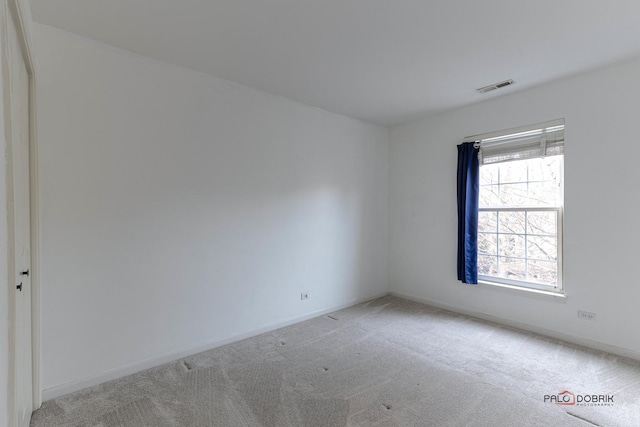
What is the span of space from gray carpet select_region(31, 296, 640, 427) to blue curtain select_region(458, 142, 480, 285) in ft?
2.56

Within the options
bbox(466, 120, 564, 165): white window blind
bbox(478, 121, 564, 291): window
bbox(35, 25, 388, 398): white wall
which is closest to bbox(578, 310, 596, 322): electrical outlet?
bbox(478, 121, 564, 291): window

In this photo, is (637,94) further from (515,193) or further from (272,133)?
(272,133)

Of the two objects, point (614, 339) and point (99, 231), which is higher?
point (99, 231)

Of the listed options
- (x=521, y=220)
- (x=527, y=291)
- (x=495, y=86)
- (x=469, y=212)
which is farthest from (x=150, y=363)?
(x=495, y=86)

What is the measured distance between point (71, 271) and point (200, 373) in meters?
1.25

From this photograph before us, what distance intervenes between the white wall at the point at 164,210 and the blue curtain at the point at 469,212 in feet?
5.36

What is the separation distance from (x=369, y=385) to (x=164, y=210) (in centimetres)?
223

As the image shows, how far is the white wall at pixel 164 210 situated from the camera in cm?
220

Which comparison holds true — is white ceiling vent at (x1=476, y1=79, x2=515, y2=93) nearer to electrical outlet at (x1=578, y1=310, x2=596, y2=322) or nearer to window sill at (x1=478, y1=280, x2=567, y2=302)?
window sill at (x1=478, y1=280, x2=567, y2=302)

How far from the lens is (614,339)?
2783 millimetres

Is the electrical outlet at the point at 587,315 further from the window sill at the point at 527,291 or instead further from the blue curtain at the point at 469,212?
the blue curtain at the point at 469,212

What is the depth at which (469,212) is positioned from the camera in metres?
3.72

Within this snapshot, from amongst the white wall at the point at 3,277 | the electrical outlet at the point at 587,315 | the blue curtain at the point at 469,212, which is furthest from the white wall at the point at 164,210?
the electrical outlet at the point at 587,315

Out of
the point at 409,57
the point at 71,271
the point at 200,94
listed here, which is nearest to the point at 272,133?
the point at 200,94
